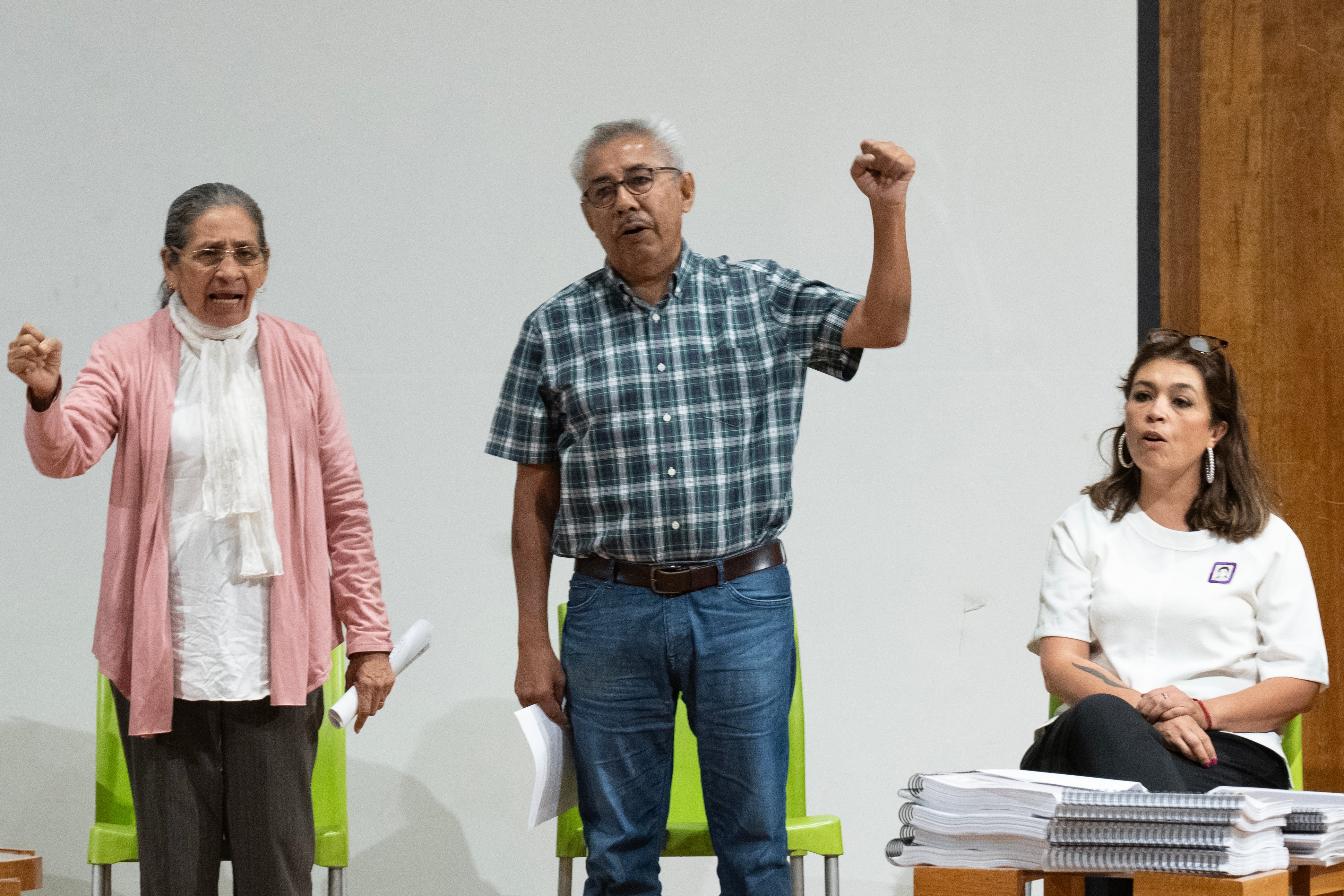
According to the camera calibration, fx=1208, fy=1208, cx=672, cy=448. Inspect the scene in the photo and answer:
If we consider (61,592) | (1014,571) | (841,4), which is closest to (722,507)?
(1014,571)

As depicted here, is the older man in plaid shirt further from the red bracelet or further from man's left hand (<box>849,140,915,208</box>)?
the red bracelet

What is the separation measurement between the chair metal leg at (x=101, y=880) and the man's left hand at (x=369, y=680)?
594 mm

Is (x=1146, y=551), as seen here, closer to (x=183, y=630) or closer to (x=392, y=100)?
(x=183, y=630)

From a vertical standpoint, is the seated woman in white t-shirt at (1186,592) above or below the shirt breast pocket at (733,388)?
below

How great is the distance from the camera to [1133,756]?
5.39ft

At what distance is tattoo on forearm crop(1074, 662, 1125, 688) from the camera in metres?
1.91

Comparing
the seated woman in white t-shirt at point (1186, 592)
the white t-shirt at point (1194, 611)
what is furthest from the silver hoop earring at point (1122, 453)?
the white t-shirt at point (1194, 611)

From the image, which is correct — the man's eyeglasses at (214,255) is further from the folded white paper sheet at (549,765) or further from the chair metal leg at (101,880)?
the chair metal leg at (101,880)

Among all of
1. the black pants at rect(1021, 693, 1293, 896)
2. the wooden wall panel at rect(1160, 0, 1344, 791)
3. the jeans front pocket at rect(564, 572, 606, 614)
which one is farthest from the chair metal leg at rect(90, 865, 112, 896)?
the wooden wall panel at rect(1160, 0, 1344, 791)

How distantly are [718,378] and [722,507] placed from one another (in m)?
0.20

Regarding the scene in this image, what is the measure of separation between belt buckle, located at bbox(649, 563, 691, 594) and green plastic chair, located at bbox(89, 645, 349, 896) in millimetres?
676

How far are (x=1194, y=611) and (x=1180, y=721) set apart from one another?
224 millimetres

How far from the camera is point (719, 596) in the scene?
1.82 metres

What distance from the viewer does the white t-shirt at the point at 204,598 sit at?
1.79m
